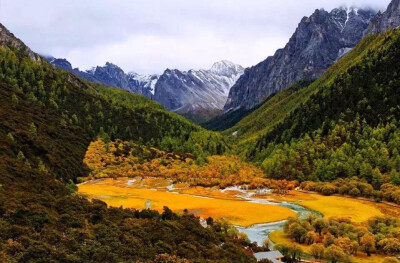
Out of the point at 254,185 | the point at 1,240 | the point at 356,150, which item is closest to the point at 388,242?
the point at 1,240

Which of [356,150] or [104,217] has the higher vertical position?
[356,150]

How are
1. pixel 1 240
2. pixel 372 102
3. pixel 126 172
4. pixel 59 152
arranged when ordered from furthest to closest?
pixel 372 102 < pixel 126 172 < pixel 59 152 < pixel 1 240

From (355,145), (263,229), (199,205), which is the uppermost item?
(355,145)

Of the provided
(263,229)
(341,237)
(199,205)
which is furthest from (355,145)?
(341,237)

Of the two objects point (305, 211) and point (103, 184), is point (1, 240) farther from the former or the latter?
point (103, 184)

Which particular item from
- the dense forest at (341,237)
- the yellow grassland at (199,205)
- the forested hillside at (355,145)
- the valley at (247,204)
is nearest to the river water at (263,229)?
the valley at (247,204)

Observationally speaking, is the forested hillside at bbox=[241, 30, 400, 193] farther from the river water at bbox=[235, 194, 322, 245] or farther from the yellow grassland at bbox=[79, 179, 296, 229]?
the yellow grassland at bbox=[79, 179, 296, 229]

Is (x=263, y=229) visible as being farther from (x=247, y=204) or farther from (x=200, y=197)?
(x=200, y=197)

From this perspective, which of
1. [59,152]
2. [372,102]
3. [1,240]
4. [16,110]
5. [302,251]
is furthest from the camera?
[372,102]

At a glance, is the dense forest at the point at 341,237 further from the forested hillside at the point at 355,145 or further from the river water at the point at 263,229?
the forested hillside at the point at 355,145

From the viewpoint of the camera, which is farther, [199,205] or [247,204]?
[247,204]

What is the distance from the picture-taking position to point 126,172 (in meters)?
172

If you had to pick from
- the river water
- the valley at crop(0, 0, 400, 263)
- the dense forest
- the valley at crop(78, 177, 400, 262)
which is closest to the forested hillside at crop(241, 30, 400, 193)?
the valley at crop(0, 0, 400, 263)

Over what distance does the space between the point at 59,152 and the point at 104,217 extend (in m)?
91.5
